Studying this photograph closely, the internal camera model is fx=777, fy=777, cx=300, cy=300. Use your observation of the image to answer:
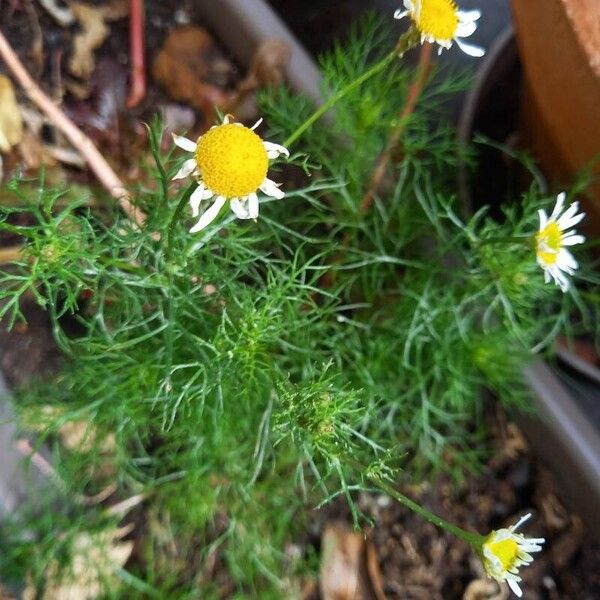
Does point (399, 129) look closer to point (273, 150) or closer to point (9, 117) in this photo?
point (273, 150)

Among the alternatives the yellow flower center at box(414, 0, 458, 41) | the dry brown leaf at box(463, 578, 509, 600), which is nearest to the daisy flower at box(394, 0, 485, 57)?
the yellow flower center at box(414, 0, 458, 41)

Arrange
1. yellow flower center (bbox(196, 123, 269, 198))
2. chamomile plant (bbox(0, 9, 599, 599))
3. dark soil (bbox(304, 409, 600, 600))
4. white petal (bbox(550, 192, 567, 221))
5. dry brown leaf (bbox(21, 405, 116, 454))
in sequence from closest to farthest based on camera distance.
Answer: yellow flower center (bbox(196, 123, 269, 198)) < white petal (bbox(550, 192, 567, 221)) < chamomile plant (bbox(0, 9, 599, 599)) < dry brown leaf (bbox(21, 405, 116, 454)) < dark soil (bbox(304, 409, 600, 600))

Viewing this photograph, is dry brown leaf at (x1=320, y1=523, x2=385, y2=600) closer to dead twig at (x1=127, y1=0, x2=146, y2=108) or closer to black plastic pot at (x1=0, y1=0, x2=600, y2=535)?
black plastic pot at (x1=0, y1=0, x2=600, y2=535)

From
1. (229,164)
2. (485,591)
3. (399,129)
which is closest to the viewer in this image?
(229,164)

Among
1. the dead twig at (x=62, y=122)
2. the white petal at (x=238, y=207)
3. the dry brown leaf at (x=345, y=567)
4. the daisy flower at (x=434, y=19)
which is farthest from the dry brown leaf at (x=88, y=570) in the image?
the daisy flower at (x=434, y=19)

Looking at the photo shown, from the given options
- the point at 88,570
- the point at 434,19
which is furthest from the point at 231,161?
the point at 88,570
